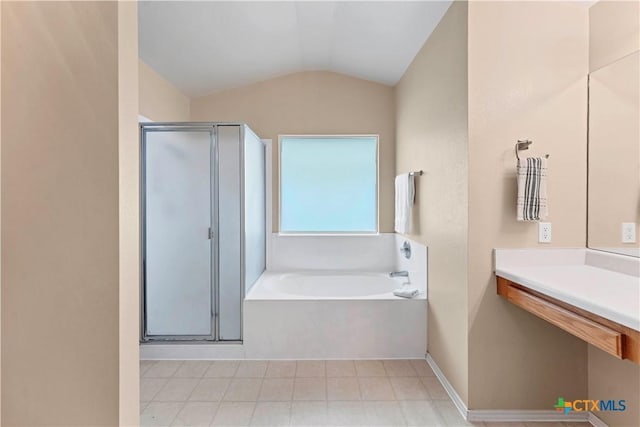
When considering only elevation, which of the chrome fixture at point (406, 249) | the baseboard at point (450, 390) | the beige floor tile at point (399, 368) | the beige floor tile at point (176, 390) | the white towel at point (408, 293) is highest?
the chrome fixture at point (406, 249)

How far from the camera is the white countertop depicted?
1331mm

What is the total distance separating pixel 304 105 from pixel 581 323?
129 inches

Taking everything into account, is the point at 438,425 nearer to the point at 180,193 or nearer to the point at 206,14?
the point at 180,193

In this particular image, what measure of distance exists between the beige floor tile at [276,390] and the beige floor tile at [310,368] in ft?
0.44

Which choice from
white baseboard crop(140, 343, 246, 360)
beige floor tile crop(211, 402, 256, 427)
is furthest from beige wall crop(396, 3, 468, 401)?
white baseboard crop(140, 343, 246, 360)

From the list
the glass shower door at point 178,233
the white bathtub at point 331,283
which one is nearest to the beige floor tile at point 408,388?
the white bathtub at point 331,283

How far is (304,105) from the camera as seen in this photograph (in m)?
3.96

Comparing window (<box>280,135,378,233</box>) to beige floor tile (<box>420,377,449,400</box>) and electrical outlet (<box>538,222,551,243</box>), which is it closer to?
beige floor tile (<box>420,377,449,400</box>)

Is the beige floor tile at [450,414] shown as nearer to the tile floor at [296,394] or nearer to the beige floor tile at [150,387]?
the tile floor at [296,394]

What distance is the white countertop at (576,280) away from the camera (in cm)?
133

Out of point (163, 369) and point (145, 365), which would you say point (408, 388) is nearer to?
point (163, 369)

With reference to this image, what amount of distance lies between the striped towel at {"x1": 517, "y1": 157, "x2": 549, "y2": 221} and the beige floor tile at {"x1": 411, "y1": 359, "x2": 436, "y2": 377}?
4.45 ft

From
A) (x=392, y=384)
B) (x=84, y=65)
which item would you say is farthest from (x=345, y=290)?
(x=84, y=65)

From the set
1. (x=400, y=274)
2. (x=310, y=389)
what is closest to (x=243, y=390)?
(x=310, y=389)
